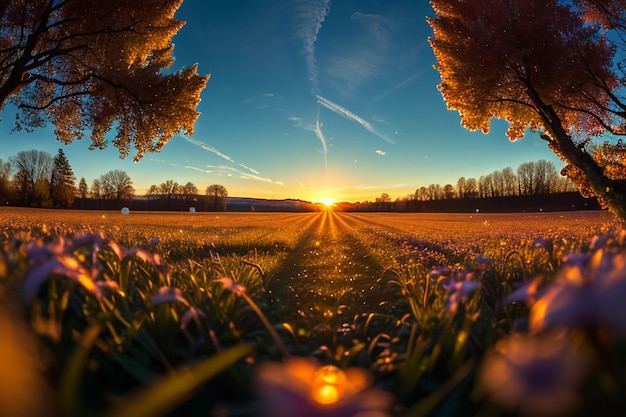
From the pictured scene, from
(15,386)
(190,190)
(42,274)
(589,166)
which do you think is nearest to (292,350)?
(42,274)

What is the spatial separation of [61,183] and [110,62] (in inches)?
3298

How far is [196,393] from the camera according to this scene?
5.13 ft

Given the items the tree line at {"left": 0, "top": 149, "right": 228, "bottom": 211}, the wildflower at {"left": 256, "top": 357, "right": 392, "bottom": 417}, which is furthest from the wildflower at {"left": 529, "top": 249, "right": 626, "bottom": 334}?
the tree line at {"left": 0, "top": 149, "right": 228, "bottom": 211}

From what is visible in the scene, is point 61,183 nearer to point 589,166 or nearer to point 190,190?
point 190,190

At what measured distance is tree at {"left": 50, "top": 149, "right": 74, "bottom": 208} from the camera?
261ft

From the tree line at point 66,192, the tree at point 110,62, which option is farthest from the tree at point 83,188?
the tree at point 110,62

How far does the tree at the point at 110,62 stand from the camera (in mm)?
12562

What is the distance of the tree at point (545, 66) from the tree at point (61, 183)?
285 feet

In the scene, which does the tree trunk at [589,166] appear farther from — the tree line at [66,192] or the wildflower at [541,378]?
the tree line at [66,192]

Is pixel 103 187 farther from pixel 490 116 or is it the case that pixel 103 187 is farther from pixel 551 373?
pixel 551 373

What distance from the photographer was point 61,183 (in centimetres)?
8256

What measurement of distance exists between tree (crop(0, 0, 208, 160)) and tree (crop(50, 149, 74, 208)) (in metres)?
75.7

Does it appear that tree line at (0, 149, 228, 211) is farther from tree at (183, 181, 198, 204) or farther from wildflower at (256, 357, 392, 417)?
wildflower at (256, 357, 392, 417)

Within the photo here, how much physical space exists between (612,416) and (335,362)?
131 centimetres
